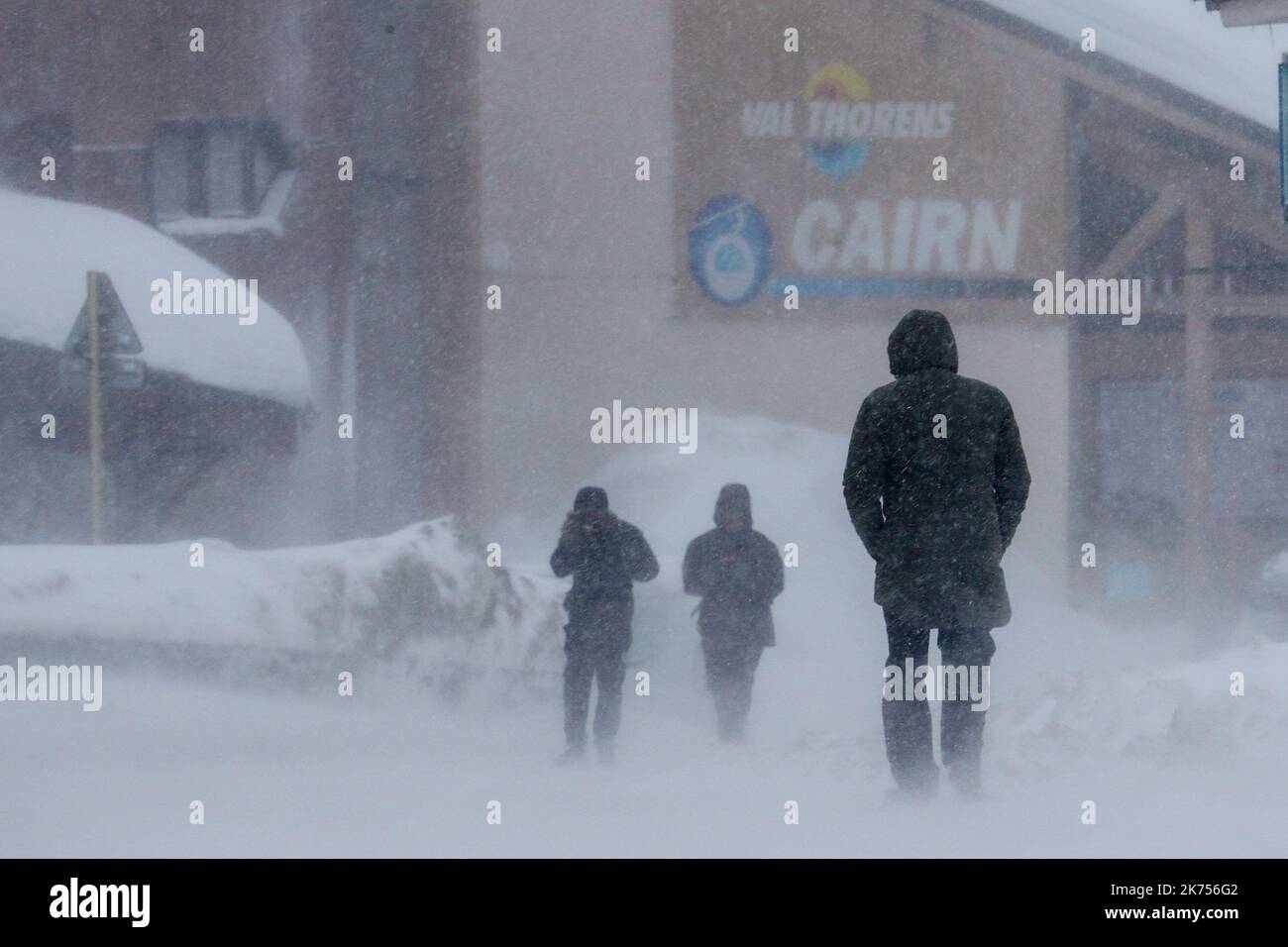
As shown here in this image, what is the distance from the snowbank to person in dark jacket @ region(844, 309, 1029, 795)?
3706 millimetres

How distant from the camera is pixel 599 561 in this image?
639 centimetres

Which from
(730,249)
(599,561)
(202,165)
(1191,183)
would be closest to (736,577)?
(599,561)

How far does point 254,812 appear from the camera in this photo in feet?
16.9

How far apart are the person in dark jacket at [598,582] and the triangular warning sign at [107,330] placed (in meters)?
2.58

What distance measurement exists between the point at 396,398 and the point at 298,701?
13.2ft

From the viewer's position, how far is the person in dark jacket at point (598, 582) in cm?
638

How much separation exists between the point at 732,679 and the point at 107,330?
3492mm

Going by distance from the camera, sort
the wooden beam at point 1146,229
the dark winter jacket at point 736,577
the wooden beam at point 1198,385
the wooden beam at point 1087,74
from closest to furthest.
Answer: the dark winter jacket at point 736,577 → the wooden beam at point 1087,74 → the wooden beam at point 1146,229 → the wooden beam at point 1198,385

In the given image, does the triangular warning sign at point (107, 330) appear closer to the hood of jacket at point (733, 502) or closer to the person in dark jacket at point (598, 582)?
the person in dark jacket at point (598, 582)


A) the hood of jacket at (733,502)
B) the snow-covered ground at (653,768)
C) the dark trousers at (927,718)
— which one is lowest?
the snow-covered ground at (653,768)

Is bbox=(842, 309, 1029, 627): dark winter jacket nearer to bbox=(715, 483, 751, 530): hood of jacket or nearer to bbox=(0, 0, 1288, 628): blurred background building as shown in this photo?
bbox=(715, 483, 751, 530): hood of jacket

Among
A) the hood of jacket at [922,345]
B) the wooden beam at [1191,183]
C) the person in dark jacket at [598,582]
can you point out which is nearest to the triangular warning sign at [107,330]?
the person in dark jacket at [598,582]
